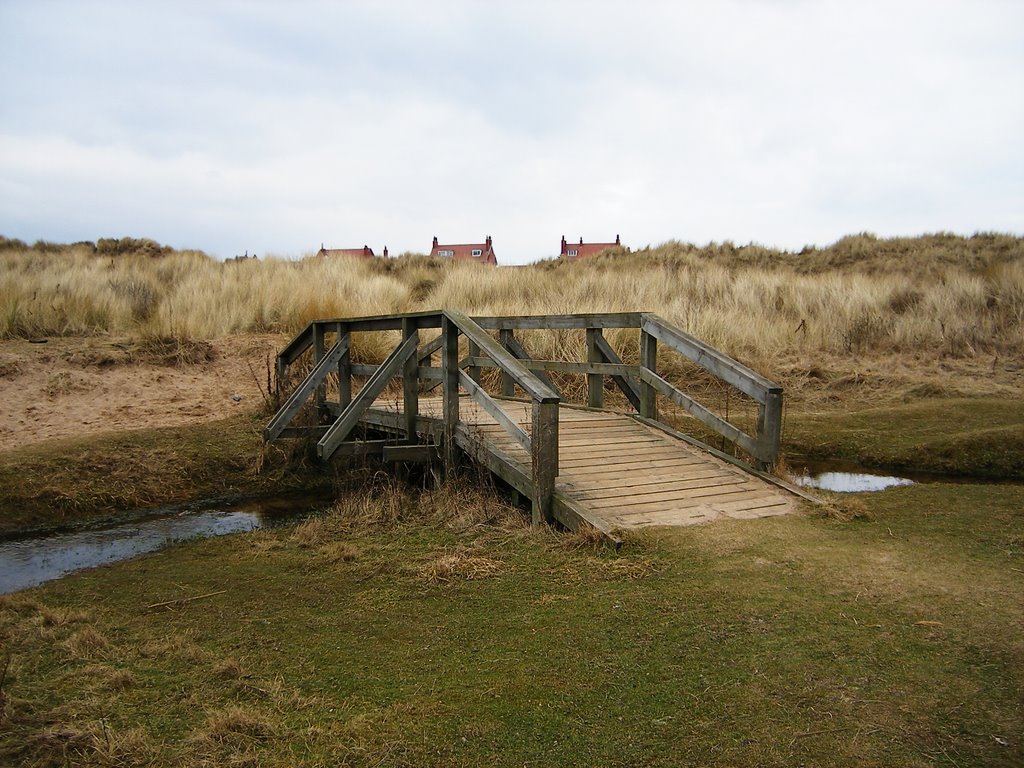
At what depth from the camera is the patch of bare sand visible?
30.3ft

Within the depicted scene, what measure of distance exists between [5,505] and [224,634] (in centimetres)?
457

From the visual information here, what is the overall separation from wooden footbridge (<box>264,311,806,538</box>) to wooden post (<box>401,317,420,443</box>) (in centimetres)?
1

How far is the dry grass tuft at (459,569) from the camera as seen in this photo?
457cm

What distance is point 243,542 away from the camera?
5887 mm

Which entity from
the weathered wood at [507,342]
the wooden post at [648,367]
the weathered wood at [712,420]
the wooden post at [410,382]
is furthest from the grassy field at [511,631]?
the weathered wood at [507,342]

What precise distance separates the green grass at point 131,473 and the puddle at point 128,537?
0.39 metres

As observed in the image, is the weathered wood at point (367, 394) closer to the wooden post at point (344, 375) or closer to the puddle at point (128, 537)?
the puddle at point (128, 537)

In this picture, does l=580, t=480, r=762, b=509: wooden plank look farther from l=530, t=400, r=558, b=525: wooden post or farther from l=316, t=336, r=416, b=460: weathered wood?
l=316, t=336, r=416, b=460: weathered wood

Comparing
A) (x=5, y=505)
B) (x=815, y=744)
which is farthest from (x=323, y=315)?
(x=815, y=744)

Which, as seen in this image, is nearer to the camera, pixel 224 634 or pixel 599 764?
pixel 599 764

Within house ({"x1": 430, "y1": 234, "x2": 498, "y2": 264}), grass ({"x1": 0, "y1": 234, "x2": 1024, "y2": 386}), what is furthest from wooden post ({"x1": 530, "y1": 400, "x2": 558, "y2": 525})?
house ({"x1": 430, "y1": 234, "x2": 498, "y2": 264})

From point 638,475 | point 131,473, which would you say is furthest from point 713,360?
point 131,473

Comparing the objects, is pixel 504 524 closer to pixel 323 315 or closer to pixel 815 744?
pixel 815 744

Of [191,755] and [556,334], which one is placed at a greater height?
[556,334]
